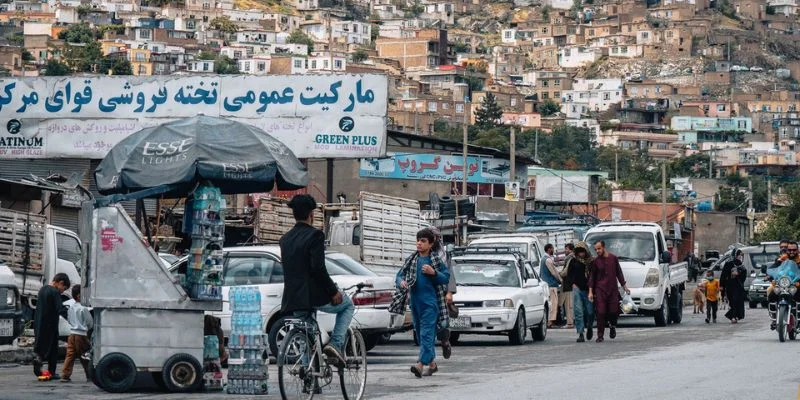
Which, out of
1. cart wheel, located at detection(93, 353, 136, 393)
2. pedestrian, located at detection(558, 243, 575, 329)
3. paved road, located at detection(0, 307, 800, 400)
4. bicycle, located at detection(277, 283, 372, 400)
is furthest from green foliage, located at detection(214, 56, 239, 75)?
bicycle, located at detection(277, 283, 372, 400)

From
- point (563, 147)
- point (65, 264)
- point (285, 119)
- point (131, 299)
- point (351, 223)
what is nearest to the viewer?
point (131, 299)

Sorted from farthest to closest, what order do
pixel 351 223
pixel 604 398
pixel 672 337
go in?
pixel 351 223
pixel 672 337
pixel 604 398

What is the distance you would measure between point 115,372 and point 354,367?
2.96m

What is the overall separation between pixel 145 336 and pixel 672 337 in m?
13.1

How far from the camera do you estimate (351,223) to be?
30.8 metres

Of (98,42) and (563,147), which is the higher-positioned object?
(98,42)

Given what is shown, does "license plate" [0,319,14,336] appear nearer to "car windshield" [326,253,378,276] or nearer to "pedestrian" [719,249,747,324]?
"car windshield" [326,253,378,276]

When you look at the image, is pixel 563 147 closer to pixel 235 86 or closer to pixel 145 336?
pixel 235 86

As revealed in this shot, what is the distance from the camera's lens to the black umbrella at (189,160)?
1805 cm

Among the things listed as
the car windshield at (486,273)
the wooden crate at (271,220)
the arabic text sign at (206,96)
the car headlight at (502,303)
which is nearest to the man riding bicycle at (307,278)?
the car headlight at (502,303)

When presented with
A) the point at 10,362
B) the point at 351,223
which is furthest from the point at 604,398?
the point at 351,223

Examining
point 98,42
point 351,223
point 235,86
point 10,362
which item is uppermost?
point 98,42

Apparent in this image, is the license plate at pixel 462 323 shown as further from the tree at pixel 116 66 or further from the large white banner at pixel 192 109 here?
the tree at pixel 116 66

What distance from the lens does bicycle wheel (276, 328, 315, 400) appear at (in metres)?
15.0
